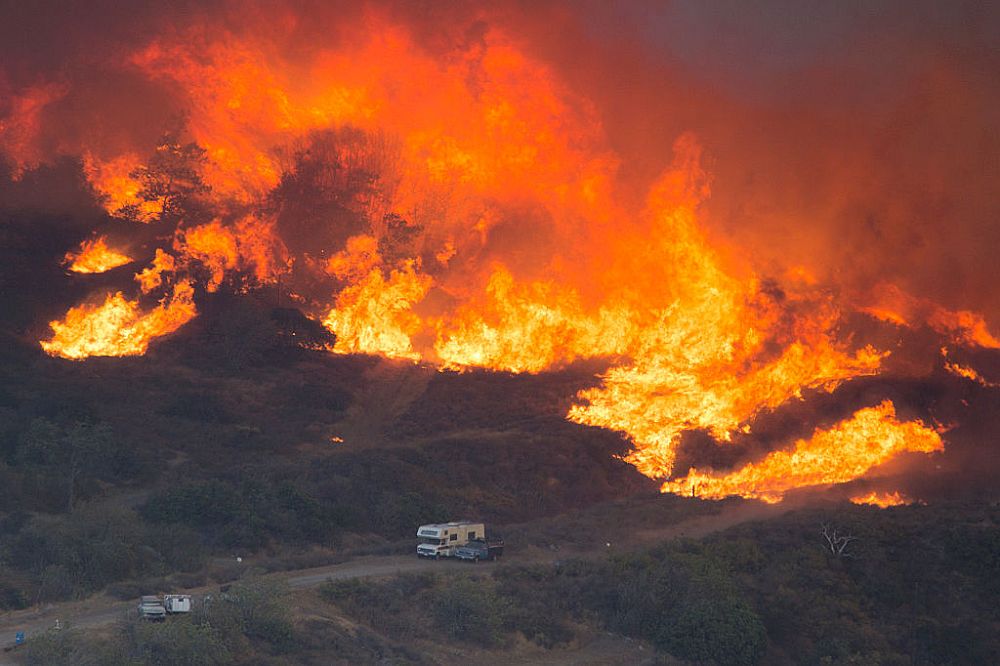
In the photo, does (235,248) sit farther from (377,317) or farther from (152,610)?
(152,610)

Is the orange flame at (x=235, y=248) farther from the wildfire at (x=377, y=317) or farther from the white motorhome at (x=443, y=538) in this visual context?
the white motorhome at (x=443, y=538)

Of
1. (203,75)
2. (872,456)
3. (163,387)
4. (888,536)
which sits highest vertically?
(203,75)

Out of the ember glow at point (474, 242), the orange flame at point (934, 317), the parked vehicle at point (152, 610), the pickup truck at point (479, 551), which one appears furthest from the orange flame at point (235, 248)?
the parked vehicle at point (152, 610)

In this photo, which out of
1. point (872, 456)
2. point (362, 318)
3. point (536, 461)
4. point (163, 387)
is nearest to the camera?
point (872, 456)

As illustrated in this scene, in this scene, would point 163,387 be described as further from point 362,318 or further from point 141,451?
point 362,318

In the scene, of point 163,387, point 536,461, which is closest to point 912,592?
point 536,461

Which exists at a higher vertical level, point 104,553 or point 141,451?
point 141,451
